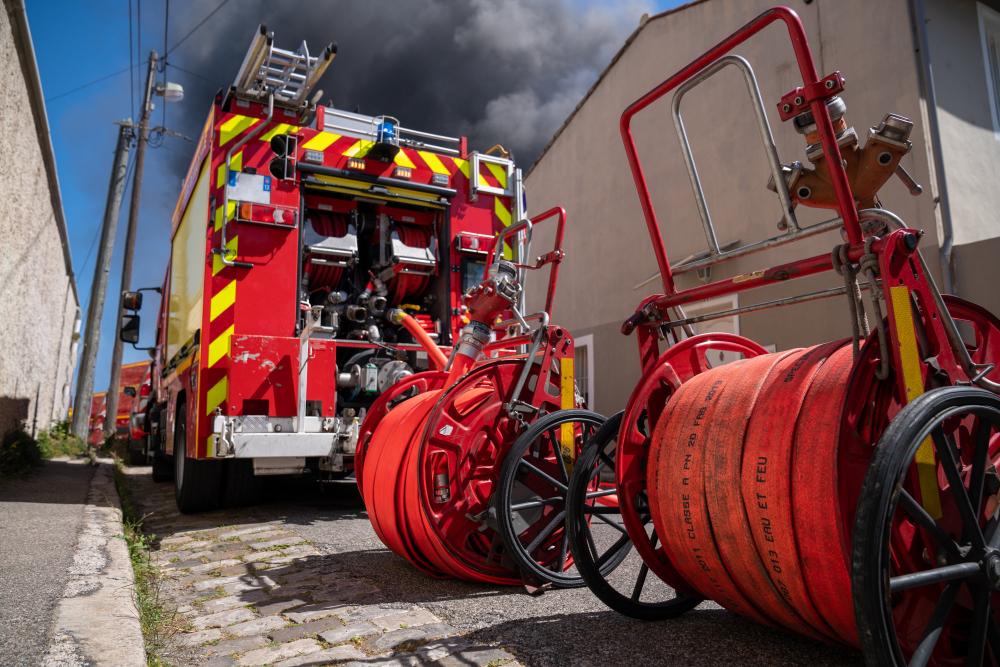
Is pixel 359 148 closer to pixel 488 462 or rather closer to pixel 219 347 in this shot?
pixel 219 347

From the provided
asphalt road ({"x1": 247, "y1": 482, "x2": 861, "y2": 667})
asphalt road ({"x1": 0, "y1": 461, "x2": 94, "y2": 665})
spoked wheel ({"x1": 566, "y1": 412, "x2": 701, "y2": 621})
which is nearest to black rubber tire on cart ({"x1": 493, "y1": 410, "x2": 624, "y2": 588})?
asphalt road ({"x1": 247, "y1": 482, "x2": 861, "y2": 667})

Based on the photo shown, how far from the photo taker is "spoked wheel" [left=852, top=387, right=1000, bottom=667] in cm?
155

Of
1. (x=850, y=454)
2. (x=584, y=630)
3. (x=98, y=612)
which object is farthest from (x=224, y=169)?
(x=850, y=454)

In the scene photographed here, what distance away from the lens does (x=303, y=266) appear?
6.08 meters

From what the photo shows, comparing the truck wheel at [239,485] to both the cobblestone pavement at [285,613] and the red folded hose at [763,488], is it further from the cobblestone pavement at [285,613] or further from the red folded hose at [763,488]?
the red folded hose at [763,488]

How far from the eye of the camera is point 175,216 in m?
7.96

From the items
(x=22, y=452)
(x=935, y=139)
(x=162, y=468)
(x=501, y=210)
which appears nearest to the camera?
(x=501, y=210)

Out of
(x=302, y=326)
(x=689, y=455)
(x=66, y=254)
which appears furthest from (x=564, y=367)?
(x=66, y=254)

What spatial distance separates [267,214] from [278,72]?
1201 millimetres

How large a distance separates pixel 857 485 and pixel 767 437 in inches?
10.4

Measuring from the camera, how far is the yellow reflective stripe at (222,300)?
5.31 meters

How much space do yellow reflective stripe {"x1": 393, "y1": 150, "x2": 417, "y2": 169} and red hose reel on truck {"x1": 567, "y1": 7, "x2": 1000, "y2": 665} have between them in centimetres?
402

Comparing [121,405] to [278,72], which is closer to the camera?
[278,72]

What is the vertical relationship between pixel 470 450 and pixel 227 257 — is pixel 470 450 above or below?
below
